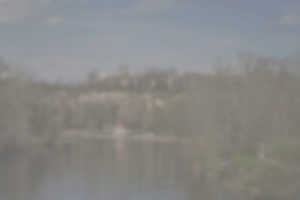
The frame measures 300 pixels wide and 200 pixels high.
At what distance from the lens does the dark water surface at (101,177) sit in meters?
23.9

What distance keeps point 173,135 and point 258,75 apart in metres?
37.7

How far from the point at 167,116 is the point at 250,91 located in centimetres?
4174

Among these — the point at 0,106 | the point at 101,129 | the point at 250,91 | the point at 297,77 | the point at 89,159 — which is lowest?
the point at 101,129

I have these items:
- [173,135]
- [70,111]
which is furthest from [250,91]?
[70,111]

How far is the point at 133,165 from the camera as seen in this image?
35969mm

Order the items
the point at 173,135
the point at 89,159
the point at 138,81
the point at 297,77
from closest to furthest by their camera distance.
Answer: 1. the point at 297,77
2. the point at 89,159
3. the point at 173,135
4. the point at 138,81

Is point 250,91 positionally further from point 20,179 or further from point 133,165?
point 20,179

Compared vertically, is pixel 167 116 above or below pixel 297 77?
below

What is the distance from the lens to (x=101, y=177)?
1184 inches

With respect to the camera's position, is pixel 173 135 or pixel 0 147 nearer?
pixel 0 147

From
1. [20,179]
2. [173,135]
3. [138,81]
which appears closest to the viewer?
[20,179]

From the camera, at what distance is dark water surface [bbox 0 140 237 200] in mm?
23938

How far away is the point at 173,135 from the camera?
6706 centimetres

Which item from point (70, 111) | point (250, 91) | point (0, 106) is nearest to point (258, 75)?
point (250, 91)
